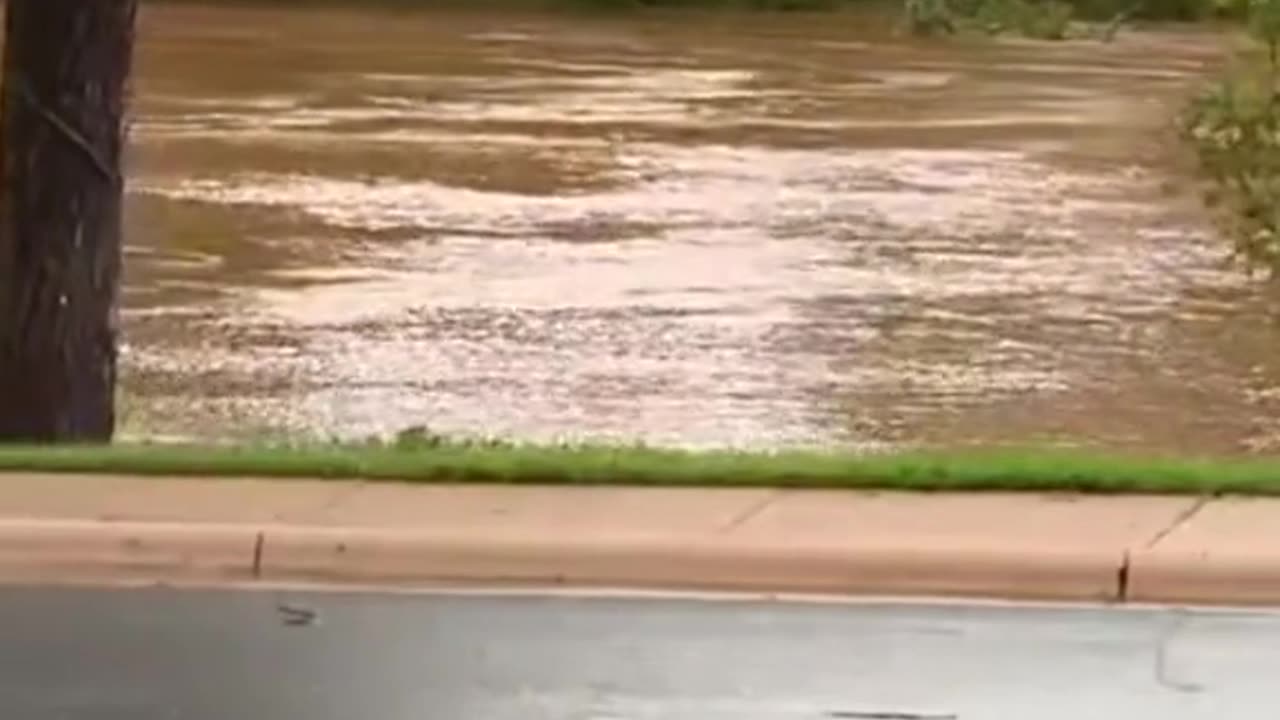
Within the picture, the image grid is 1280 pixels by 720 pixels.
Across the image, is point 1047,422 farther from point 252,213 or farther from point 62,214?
point 252,213

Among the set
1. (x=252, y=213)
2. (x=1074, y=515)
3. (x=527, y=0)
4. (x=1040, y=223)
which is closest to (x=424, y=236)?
(x=252, y=213)

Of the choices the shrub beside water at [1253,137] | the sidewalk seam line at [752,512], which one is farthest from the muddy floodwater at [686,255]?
the sidewalk seam line at [752,512]

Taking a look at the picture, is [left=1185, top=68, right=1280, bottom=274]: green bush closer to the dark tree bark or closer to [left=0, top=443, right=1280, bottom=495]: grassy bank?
[left=0, top=443, right=1280, bottom=495]: grassy bank

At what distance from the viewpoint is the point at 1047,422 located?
579 inches

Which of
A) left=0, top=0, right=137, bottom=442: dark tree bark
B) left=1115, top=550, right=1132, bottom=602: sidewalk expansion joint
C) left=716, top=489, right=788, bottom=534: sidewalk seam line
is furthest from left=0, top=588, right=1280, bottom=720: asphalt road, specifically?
left=0, top=0, right=137, bottom=442: dark tree bark

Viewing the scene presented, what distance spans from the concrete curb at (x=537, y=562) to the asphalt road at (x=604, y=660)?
0.16 metres

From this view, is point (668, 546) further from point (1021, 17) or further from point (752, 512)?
point (1021, 17)

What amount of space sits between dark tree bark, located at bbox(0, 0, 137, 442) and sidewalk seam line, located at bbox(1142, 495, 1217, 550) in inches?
150

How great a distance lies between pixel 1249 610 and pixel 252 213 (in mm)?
15194

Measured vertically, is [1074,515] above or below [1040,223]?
above

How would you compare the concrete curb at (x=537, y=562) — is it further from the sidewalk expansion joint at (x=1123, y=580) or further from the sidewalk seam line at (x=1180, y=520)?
the sidewalk seam line at (x=1180, y=520)

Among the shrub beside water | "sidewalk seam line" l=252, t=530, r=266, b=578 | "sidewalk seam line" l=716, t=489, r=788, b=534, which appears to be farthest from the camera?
the shrub beside water

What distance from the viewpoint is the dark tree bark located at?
33.9ft

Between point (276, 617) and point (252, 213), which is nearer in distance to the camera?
point (276, 617)
